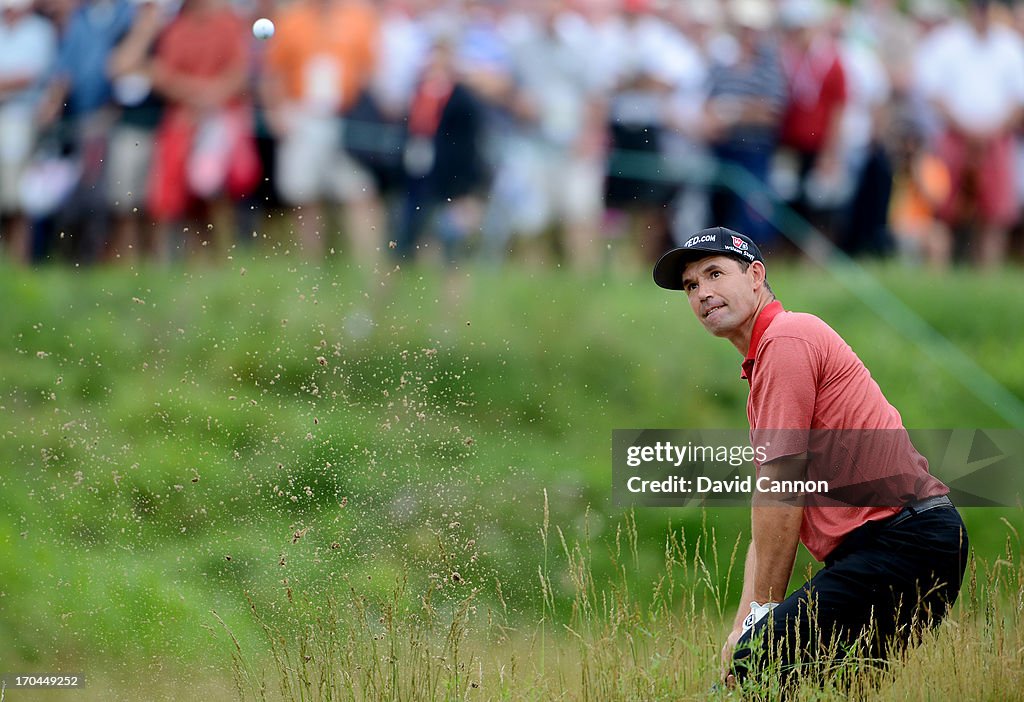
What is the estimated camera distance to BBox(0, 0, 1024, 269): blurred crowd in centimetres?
911

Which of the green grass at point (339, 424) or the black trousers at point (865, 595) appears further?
the green grass at point (339, 424)

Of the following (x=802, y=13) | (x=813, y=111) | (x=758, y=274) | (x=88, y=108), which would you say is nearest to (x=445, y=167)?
(x=88, y=108)

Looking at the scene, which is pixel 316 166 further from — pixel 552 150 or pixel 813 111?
pixel 813 111

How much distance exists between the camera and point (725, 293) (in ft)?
14.3

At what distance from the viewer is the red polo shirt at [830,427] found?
4.08m

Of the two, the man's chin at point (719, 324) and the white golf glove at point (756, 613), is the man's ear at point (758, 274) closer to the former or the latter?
the man's chin at point (719, 324)

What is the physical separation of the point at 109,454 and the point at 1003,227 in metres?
6.56

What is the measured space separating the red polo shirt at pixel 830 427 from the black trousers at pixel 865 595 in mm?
69

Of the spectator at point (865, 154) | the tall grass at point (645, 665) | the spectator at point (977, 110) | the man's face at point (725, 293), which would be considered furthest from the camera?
the spectator at point (977, 110)

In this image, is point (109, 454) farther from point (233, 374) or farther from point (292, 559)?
point (292, 559)

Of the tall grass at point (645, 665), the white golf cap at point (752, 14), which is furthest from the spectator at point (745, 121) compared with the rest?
the tall grass at point (645, 665)

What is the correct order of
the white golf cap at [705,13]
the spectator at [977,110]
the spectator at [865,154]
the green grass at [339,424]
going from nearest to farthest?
the green grass at [339,424] < the white golf cap at [705,13] < the spectator at [865,154] < the spectator at [977,110]

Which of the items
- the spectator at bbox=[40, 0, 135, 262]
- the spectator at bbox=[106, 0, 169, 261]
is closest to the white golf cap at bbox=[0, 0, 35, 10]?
the spectator at bbox=[40, 0, 135, 262]

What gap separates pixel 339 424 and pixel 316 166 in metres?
1.90
